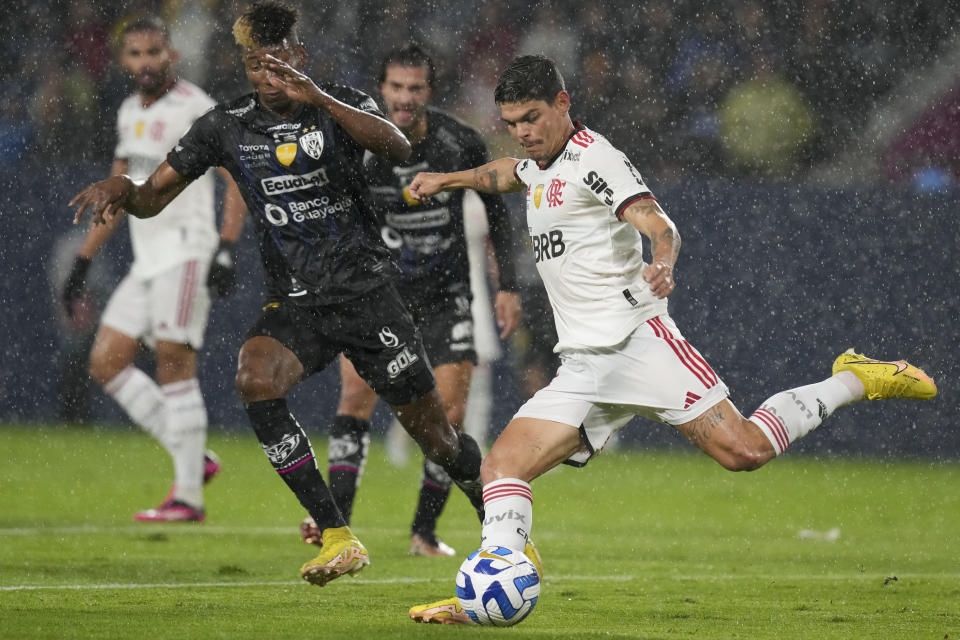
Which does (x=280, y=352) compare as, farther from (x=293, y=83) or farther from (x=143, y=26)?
(x=143, y=26)

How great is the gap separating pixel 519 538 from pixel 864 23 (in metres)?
9.47

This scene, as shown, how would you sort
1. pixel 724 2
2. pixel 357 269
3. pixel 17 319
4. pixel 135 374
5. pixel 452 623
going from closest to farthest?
pixel 452 623, pixel 357 269, pixel 135 374, pixel 17 319, pixel 724 2

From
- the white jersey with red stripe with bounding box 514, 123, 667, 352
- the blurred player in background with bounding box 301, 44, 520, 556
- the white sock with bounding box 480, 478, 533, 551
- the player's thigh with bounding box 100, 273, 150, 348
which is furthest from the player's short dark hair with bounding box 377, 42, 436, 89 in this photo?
the white sock with bounding box 480, 478, 533, 551

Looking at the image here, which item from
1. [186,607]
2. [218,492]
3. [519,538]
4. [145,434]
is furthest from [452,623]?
[145,434]

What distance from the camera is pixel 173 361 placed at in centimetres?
799

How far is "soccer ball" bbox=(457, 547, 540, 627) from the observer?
442 cm

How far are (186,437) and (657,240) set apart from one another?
4.06 metres

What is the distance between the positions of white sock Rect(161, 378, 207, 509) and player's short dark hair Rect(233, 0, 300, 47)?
3.01 meters

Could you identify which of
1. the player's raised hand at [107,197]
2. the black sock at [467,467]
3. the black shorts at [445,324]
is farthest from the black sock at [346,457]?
the player's raised hand at [107,197]

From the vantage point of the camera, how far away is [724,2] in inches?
518

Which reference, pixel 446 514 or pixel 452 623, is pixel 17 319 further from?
pixel 452 623

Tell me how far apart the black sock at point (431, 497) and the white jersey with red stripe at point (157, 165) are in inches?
84.3

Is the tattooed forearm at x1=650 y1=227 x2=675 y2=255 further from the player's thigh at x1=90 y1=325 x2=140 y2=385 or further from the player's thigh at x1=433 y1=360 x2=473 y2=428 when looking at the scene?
the player's thigh at x1=90 y1=325 x2=140 y2=385

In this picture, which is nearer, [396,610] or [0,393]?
[396,610]
